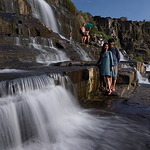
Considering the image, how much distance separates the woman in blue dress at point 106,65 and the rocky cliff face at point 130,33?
146 feet

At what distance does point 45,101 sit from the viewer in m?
4.79

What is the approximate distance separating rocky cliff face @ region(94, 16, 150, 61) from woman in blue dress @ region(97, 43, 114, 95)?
4437cm

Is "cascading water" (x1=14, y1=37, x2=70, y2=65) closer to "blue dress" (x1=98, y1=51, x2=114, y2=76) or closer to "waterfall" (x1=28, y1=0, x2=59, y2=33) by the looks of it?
"blue dress" (x1=98, y1=51, x2=114, y2=76)

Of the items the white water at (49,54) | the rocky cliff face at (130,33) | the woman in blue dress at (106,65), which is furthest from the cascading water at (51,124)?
the rocky cliff face at (130,33)

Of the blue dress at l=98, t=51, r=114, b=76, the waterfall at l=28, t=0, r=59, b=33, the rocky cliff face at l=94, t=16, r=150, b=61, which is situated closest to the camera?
the blue dress at l=98, t=51, r=114, b=76

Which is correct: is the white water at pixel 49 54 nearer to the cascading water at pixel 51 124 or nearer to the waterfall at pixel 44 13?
the cascading water at pixel 51 124

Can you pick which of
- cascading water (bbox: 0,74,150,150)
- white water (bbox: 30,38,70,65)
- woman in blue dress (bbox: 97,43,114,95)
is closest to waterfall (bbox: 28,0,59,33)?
white water (bbox: 30,38,70,65)

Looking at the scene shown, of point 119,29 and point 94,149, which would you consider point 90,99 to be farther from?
point 119,29

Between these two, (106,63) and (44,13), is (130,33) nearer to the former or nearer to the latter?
(44,13)

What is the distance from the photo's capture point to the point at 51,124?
4.70 meters

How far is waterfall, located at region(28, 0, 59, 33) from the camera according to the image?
17469 mm

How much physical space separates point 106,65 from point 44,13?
42.7 ft

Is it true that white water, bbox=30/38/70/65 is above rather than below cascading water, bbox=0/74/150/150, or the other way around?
above

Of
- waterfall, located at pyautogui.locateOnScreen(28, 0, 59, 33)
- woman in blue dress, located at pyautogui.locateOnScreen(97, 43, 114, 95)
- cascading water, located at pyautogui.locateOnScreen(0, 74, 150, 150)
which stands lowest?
cascading water, located at pyautogui.locateOnScreen(0, 74, 150, 150)
